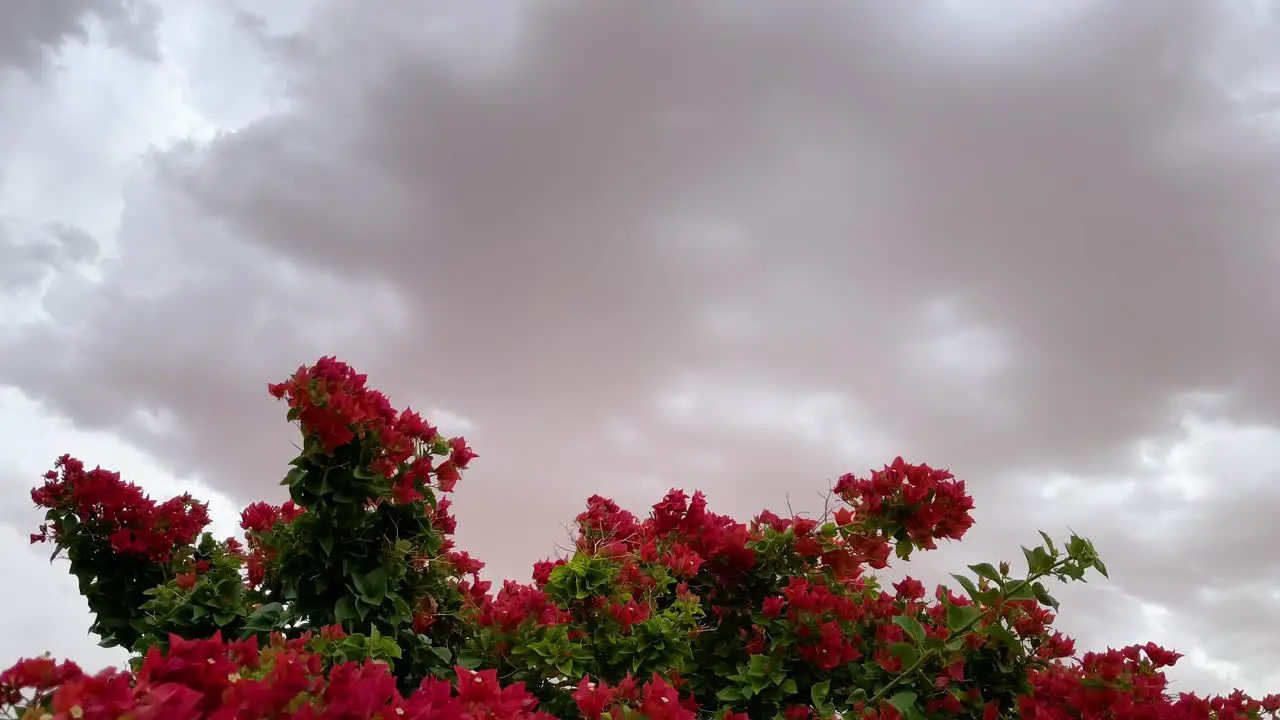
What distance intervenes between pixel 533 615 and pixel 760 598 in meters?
1.33

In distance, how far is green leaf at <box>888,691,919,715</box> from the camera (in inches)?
142

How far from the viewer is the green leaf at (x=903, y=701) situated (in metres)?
3.61

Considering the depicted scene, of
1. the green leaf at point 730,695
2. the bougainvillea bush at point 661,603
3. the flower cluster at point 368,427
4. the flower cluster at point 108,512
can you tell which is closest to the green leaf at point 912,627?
the bougainvillea bush at point 661,603

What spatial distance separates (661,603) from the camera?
15.4ft

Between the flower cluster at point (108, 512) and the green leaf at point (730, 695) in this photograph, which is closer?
the green leaf at point (730, 695)

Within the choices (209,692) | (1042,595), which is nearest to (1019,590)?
(1042,595)

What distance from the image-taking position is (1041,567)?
3650 millimetres

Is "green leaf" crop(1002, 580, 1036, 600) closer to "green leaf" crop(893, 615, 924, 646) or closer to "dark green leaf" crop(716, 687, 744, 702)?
"green leaf" crop(893, 615, 924, 646)

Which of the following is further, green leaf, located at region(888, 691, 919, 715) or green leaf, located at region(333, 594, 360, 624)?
green leaf, located at region(333, 594, 360, 624)

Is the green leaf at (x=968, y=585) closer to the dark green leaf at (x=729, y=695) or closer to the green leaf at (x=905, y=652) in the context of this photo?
the green leaf at (x=905, y=652)

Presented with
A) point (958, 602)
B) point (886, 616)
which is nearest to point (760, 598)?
point (886, 616)

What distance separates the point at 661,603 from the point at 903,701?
1.40 metres

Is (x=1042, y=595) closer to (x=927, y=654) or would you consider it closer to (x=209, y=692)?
(x=927, y=654)

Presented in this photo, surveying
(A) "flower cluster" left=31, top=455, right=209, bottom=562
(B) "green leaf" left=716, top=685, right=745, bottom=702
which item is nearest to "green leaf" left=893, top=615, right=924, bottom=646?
(B) "green leaf" left=716, top=685, right=745, bottom=702
